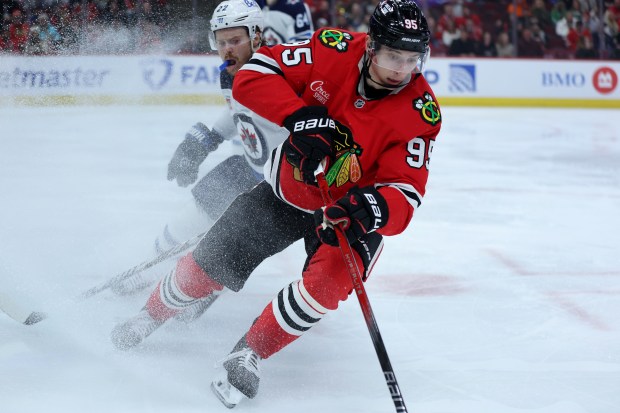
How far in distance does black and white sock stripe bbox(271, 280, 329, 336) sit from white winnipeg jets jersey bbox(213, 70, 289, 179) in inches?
28.2

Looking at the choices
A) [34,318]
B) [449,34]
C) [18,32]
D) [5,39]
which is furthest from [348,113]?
[449,34]

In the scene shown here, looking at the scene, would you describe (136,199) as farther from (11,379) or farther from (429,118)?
(429,118)

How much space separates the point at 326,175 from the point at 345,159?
0.28ft

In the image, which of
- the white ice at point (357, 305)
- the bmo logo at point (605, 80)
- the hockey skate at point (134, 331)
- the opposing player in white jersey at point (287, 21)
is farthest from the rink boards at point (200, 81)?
the hockey skate at point (134, 331)

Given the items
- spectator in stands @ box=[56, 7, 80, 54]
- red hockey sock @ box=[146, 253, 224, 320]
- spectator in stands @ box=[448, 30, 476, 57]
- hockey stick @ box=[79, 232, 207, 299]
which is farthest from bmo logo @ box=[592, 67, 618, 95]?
red hockey sock @ box=[146, 253, 224, 320]

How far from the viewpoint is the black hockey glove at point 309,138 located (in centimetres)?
207

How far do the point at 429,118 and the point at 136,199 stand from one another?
2.59 m

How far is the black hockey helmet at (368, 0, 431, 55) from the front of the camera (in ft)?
6.77

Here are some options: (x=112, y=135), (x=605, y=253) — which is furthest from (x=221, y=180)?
(x=112, y=135)

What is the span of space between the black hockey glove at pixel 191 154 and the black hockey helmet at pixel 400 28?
1.06 metres

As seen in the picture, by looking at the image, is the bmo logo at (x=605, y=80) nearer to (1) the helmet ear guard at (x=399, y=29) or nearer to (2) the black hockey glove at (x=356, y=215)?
(1) the helmet ear guard at (x=399, y=29)

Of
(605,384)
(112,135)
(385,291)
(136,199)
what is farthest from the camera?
(112,135)

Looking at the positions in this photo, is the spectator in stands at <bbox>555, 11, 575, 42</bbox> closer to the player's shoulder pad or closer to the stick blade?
the player's shoulder pad

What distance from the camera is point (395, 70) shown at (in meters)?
2.10
